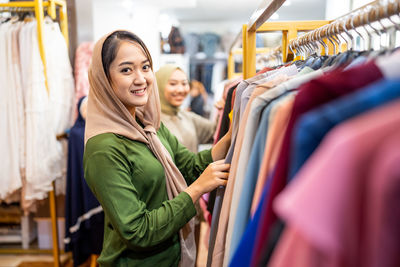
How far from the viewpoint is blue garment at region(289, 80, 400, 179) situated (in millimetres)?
424

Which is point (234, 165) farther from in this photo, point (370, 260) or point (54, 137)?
point (54, 137)

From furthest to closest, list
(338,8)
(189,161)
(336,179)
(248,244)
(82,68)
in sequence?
(338,8), (82,68), (189,161), (248,244), (336,179)

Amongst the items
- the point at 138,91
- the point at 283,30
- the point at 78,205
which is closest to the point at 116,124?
the point at 138,91

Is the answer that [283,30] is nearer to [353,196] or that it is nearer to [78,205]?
[353,196]

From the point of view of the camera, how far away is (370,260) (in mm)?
406

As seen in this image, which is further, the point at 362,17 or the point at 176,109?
the point at 176,109

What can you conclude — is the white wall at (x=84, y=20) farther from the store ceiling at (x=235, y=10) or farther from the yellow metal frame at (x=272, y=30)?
the store ceiling at (x=235, y=10)

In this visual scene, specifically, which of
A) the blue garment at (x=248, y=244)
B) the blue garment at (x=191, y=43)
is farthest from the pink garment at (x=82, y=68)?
the blue garment at (x=191, y=43)

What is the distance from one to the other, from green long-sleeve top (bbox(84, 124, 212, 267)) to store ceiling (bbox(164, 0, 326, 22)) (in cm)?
412

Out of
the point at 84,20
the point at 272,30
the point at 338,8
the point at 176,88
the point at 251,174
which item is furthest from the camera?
the point at 338,8

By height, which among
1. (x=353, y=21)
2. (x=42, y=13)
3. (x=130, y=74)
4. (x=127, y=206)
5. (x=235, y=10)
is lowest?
(x=127, y=206)

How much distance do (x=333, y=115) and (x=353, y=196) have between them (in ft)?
0.35

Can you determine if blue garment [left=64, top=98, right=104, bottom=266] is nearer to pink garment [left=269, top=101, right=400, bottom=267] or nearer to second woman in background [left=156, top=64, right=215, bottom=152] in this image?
second woman in background [left=156, top=64, right=215, bottom=152]

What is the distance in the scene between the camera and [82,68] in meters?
2.73
